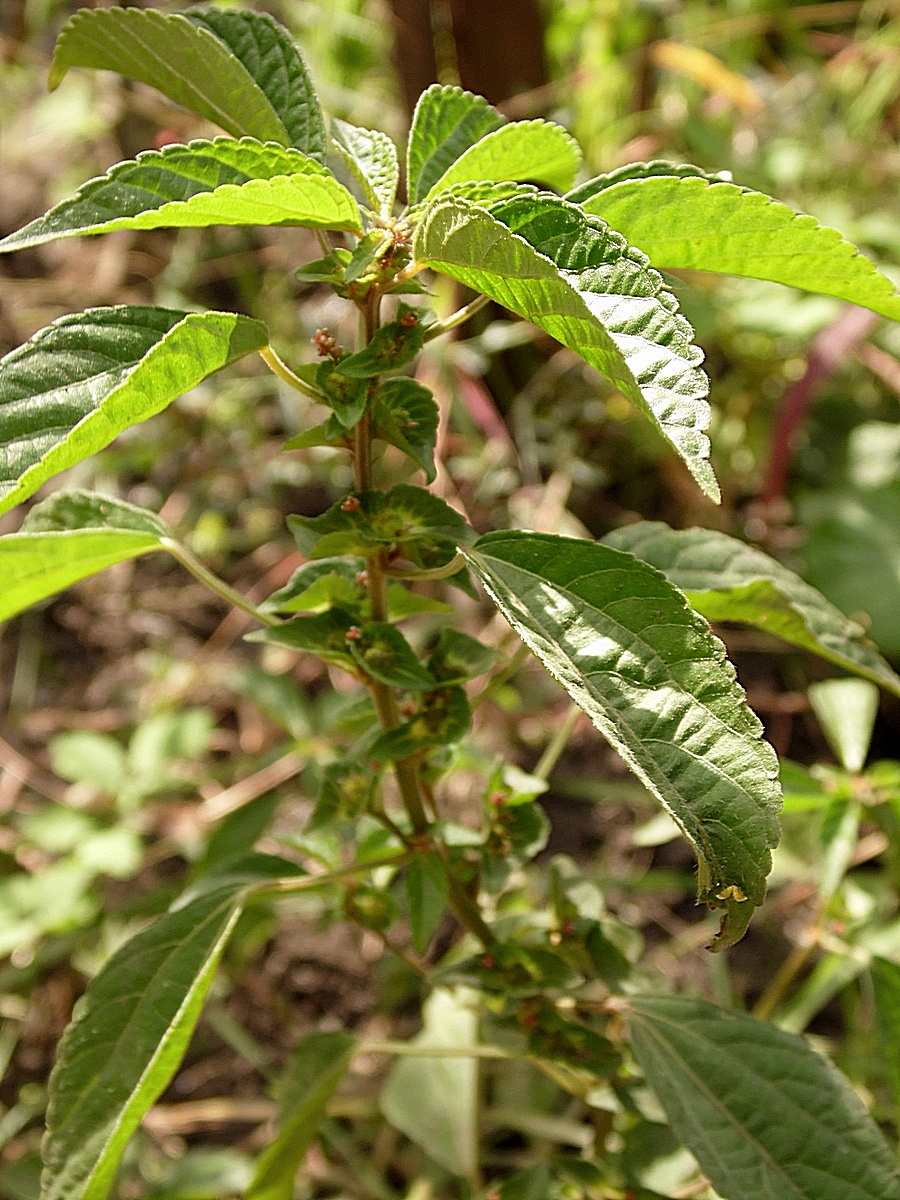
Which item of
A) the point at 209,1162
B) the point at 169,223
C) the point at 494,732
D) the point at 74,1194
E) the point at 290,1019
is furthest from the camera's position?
the point at 494,732

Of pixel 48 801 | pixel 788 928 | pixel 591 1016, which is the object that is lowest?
pixel 48 801

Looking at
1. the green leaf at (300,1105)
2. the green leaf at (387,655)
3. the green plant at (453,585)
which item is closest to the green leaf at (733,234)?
the green plant at (453,585)

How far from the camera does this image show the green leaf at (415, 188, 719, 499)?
473mm

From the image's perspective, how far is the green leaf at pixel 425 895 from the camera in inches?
30.7

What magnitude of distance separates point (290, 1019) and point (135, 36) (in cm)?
123

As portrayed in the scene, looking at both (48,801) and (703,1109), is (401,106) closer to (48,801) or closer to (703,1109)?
(48,801)

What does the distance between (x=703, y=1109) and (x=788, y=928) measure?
2.32 feet

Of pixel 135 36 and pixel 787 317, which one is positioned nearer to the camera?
pixel 135 36

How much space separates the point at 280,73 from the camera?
694 mm

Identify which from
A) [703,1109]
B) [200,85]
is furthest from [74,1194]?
[200,85]

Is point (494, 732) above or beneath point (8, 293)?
beneath

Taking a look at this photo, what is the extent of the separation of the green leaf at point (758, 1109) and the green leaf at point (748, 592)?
304mm

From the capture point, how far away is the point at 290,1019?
1423mm

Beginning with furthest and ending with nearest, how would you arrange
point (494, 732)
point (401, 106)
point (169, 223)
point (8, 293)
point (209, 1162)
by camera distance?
1. point (8, 293)
2. point (401, 106)
3. point (494, 732)
4. point (209, 1162)
5. point (169, 223)
